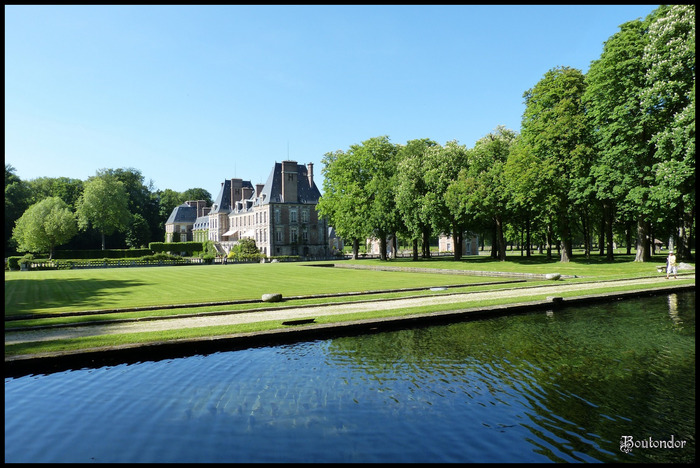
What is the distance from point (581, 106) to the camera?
132 feet

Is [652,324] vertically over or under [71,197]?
under

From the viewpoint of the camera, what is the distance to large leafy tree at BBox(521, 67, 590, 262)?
3869cm

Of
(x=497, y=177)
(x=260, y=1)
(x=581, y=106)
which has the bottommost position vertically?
(x=260, y=1)

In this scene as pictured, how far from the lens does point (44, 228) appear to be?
75.2m

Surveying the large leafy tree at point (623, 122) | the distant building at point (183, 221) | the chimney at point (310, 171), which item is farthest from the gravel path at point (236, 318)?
the distant building at point (183, 221)

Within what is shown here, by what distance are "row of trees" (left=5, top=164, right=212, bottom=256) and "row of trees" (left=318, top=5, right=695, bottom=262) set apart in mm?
53286

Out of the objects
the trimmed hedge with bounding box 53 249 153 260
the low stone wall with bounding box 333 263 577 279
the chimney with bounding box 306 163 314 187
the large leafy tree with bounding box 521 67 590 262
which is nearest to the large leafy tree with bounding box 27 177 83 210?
the trimmed hedge with bounding box 53 249 153 260

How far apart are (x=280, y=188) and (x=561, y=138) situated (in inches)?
2200

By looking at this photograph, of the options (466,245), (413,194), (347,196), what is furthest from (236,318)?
(466,245)

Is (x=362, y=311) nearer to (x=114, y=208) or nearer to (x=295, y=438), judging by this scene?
(x=295, y=438)

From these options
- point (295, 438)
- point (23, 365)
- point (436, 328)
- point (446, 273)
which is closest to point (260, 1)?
point (295, 438)

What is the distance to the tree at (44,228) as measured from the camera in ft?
243

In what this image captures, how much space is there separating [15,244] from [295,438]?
101 m

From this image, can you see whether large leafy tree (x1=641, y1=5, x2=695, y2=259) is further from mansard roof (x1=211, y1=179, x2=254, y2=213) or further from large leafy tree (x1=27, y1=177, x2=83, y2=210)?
large leafy tree (x1=27, y1=177, x2=83, y2=210)
